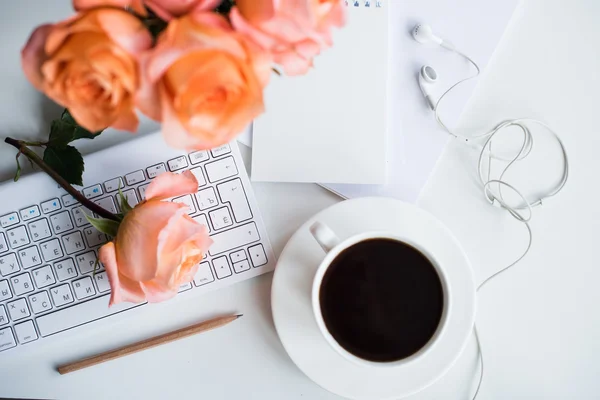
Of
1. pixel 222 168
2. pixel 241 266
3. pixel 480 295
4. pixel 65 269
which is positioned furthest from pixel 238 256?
pixel 480 295

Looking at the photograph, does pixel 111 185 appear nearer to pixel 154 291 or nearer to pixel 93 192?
pixel 93 192

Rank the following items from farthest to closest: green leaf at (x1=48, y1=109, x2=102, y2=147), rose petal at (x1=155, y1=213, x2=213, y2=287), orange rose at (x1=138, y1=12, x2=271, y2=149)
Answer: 1. green leaf at (x1=48, y1=109, x2=102, y2=147)
2. rose petal at (x1=155, y1=213, x2=213, y2=287)
3. orange rose at (x1=138, y1=12, x2=271, y2=149)

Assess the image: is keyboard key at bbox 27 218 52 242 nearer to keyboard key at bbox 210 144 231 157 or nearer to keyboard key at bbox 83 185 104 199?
keyboard key at bbox 83 185 104 199

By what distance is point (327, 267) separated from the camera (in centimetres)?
57

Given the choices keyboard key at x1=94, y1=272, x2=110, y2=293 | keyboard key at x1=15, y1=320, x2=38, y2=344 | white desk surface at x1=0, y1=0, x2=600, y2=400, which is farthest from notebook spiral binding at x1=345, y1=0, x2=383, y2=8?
keyboard key at x1=15, y1=320, x2=38, y2=344

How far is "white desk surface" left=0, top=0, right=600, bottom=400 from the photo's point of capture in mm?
649

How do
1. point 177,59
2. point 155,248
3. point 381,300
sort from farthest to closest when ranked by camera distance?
point 381,300, point 155,248, point 177,59

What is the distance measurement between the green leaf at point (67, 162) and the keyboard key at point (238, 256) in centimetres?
21

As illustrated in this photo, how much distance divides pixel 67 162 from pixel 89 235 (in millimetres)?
98

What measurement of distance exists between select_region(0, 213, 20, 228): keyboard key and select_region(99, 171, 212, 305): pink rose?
0.20 m

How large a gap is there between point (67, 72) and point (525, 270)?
593mm

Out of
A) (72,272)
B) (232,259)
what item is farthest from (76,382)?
(232,259)

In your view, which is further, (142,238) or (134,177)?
(134,177)

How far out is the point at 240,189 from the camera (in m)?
0.64
